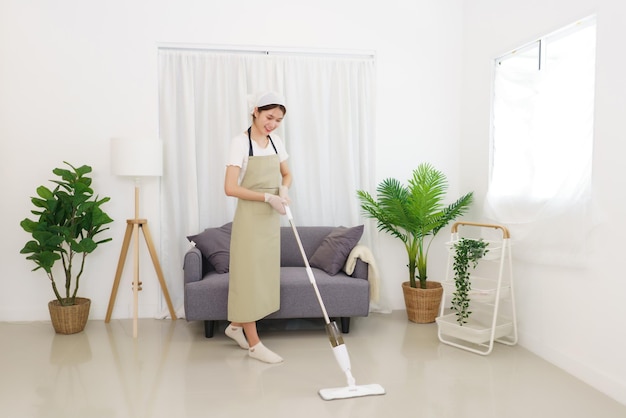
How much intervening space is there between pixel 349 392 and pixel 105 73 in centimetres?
316

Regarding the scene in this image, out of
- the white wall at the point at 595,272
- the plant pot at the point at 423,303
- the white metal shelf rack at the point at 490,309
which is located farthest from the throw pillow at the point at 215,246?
the white wall at the point at 595,272

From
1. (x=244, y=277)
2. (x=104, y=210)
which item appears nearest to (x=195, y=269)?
(x=244, y=277)

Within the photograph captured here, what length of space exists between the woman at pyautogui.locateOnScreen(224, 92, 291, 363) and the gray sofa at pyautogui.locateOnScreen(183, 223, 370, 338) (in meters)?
0.41

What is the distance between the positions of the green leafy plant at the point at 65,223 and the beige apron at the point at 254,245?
1.31 metres

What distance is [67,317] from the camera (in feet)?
13.1

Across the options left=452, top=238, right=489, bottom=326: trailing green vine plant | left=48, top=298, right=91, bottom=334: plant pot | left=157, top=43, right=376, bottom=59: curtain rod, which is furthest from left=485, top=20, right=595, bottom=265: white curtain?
left=48, top=298, right=91, bottom=334: plant pot

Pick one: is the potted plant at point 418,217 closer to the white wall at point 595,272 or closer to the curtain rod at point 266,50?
the white wall at point 595,272

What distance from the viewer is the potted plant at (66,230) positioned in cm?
396

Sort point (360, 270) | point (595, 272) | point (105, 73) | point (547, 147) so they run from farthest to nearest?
point (105, 73) → point (360, 270) → point (547, 147) → point (595, 272)

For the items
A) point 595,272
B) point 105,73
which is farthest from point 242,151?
point 595,272

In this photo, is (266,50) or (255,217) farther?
(266,50)

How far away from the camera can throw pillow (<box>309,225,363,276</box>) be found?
163 inches

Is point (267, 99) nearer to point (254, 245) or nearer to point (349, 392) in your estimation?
point (254, 245)

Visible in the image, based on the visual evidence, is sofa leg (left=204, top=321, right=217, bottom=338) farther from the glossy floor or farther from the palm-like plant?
the palm-like plant
